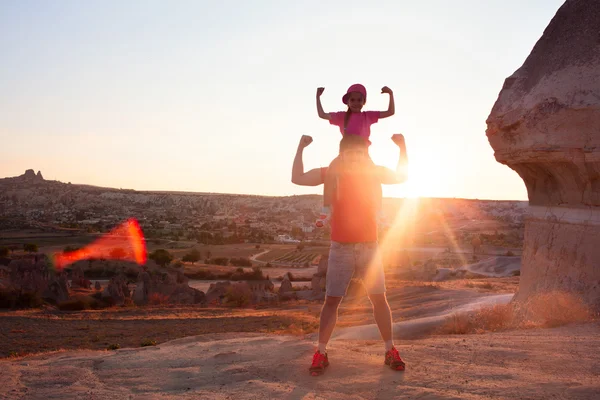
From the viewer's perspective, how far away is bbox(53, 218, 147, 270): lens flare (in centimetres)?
4404

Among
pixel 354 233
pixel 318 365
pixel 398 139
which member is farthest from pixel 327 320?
pixel 398 139

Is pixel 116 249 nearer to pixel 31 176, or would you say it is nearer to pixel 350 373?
pixel 350 373

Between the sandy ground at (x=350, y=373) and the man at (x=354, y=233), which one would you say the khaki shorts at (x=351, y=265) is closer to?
the man at (x=354, y=233)

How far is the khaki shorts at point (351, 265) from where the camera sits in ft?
13.4

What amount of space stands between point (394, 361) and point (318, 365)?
0.60 m

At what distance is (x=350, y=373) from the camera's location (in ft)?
13.2

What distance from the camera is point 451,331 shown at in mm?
6684

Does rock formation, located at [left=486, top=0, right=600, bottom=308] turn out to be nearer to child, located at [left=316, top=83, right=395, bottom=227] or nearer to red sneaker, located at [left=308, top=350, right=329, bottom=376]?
child, located at [left=316, top=83, right=395, bottom=227]

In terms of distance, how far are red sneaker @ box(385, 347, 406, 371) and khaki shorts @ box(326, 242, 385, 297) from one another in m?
0.51

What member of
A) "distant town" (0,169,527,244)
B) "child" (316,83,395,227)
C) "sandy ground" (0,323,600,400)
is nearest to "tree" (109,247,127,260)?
"distant town" (0,169,527,244)

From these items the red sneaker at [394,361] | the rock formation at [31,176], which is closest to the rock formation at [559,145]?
the red sneaker at [394,361]

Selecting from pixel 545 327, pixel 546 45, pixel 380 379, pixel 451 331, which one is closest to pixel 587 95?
pixel 546 45

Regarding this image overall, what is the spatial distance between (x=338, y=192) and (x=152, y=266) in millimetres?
38548

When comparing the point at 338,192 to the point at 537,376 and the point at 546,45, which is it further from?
the point at 546,45
